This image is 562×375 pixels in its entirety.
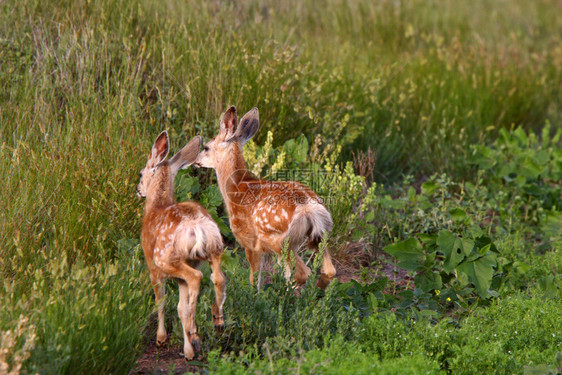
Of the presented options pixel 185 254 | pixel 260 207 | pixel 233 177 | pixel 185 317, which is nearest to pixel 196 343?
pixel 185 317

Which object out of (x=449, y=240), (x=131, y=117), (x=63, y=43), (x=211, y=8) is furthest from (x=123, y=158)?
(x=211, y=8)

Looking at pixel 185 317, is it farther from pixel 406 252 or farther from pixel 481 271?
pixel 481 271

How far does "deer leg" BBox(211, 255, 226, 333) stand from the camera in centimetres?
425

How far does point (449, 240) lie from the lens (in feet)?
19.2

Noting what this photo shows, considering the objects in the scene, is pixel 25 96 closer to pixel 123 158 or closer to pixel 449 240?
pixel 123 158

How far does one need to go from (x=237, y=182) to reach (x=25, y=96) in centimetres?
219

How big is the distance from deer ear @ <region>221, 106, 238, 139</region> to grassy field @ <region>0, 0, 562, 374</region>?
648mm

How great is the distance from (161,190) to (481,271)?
8.46 ft

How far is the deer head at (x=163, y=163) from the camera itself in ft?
15.7

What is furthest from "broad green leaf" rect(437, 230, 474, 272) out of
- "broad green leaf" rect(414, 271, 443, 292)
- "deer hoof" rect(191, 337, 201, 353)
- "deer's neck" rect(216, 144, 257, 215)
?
"deer hoof" rect(191, 337, 201, 353)


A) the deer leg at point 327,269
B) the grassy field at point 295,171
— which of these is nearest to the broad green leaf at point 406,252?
the grassy field at point 295,171

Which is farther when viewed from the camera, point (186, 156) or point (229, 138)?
point (229, 138)

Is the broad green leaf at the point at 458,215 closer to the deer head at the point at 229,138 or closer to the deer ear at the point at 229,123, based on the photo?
the deer head at the point at 229,138

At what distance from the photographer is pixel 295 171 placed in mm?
6316
